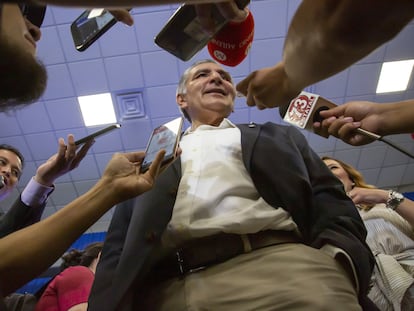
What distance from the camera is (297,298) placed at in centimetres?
59

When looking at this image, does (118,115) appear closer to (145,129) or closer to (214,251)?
(145,129)

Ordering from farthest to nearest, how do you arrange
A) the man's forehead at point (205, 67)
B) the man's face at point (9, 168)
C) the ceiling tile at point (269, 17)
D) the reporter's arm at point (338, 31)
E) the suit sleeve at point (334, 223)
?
the ceiling tile at point (269, 17), the man's face at point (9, 168), the man's forehead at point (205, 67), the suit sleeve at point (334, 223), the reporter's arm at point (338, 31)

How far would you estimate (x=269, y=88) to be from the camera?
67 centimetres

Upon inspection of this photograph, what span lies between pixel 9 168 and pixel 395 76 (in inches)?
92.1

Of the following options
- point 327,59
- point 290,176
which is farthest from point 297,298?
point 327,59

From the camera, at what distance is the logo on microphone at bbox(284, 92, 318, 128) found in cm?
91

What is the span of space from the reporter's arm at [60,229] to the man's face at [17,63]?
9.2 inches

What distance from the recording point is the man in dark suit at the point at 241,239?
0.64m

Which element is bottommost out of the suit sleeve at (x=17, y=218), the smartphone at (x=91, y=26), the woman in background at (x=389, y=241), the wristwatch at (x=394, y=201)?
the woman in background at (x=389, y=241)

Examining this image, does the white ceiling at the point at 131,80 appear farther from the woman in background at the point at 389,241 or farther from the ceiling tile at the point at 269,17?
the woman in background at the point at 389,241

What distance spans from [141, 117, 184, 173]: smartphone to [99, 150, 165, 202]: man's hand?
0.02 metres

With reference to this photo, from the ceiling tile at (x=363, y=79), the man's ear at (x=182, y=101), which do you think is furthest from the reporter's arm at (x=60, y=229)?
the ceiling tile at (x=363, y=79)

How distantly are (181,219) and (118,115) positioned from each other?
1610 millimetres

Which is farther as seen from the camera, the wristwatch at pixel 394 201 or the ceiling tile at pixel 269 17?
the ceiling tile at pixel 269 17
